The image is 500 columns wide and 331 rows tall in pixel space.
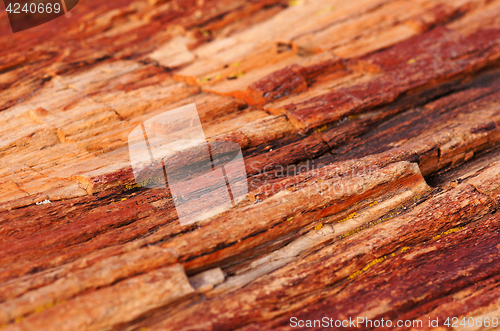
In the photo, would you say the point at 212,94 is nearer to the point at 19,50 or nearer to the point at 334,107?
the point at 334,107

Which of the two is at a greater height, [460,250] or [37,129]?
[37,129]

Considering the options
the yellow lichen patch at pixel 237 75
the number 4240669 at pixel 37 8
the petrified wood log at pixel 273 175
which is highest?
the number 4240669 at pixel 37 8

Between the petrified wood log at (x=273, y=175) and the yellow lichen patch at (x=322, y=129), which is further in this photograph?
the yellow lichen patch at (x=322, y=129)

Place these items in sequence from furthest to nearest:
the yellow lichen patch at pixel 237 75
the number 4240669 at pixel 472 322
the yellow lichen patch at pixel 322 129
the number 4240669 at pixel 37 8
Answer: the number 4240669 at pixel 37 8
the yellow lichen patch at pixel 237 75
the yellow lichen patch at pixel 322 129
the number 4240669 at pixel 472 322

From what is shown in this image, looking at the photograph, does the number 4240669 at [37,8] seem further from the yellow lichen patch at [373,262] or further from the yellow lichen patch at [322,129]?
the yellow lichen patch at [373,262]

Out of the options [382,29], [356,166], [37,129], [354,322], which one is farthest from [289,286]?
[382,29]

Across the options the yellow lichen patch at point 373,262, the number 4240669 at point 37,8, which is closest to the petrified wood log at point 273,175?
the yellow lichen patch at point 373,262
